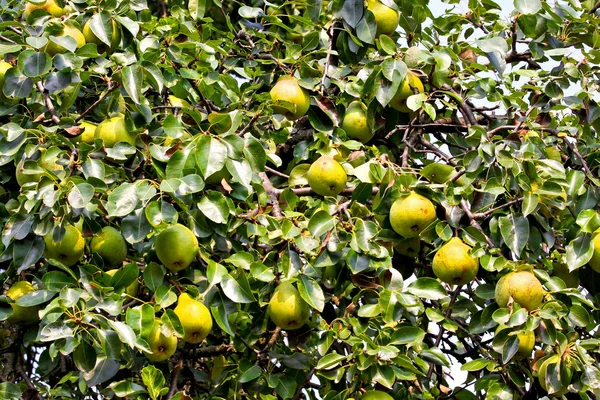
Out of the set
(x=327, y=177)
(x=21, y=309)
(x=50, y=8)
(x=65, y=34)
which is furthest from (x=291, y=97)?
(x=21, y=309)

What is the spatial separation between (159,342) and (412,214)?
779 millimetres

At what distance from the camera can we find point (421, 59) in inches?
112

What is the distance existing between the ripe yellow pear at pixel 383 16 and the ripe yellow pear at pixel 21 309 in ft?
4.62

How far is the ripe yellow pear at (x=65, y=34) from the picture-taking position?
107 inches

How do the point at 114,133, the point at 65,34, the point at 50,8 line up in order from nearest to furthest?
the point at 114,133
the point at 65,34
the point at 50,8

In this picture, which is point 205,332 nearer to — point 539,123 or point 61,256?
point 61,256

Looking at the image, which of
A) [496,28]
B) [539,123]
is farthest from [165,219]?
[496,28]

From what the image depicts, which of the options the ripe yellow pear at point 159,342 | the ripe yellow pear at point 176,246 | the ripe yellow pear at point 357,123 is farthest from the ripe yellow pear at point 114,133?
the ripe yellow pear at point 357,123

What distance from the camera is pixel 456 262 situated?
2.48 meters

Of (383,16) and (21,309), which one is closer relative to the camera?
(21,309)

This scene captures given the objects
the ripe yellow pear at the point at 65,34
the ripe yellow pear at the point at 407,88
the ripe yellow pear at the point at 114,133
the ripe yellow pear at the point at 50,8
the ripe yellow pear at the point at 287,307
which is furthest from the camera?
the ripe yellow pear at the point at 50,8

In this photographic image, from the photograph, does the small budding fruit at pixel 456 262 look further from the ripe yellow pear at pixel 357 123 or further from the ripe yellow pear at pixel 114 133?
the ripe yellow pear at pixel 114 133

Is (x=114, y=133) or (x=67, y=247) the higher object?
(x=114, y=133)

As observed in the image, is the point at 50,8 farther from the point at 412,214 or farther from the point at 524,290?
the point at 524,290
